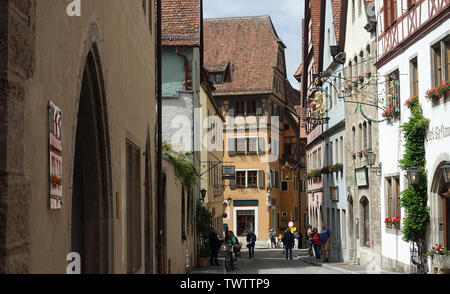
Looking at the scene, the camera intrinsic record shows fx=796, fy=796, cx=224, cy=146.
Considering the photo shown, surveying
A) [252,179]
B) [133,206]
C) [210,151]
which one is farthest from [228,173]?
[133,206]

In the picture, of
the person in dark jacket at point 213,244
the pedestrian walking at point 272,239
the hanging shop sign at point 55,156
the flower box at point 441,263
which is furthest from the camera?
the pedestrian walking at point 272,239

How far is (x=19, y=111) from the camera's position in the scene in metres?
4.38

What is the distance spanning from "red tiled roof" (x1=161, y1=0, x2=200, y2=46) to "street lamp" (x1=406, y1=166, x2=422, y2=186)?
13498 millimetres

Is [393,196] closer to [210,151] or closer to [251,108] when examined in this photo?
[210,151]

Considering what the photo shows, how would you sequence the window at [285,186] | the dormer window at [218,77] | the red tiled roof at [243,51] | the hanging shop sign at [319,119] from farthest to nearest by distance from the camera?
1. the window at [285,186]
2. the dormer window at [218,77]
3. the red tiled roof at [243,51]
4. the hanging shop sign at [319,119]

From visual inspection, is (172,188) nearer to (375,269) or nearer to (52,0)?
(375,269)

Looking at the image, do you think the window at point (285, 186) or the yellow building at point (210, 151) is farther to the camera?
the window at point (285, 186)

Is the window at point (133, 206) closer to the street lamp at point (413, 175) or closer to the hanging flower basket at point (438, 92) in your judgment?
the hanging flower basket at point (438, 92)

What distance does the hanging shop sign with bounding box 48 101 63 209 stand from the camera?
18.4ft

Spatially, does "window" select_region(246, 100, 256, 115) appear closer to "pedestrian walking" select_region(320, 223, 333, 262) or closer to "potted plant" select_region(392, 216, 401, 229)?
"pedestrian walking" select_region(320, 223, 333, 262)

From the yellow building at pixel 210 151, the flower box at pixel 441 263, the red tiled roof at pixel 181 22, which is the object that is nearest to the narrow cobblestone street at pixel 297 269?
the flower box at pixel 441 263

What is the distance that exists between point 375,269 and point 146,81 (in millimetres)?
12898

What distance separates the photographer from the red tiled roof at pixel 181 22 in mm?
30500

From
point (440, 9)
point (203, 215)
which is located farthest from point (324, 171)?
point (440, 9)
